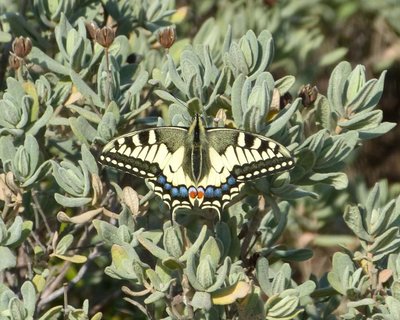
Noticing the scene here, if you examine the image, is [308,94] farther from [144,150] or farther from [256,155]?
[144,150]

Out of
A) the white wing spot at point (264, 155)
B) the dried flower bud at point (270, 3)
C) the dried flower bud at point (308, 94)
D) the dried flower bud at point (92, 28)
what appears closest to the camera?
the white wing spot at point (264, 155)

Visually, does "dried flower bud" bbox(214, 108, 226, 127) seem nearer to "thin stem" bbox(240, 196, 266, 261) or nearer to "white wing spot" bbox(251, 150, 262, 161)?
"white wing spot" bbox(251, 150, 262, 161)

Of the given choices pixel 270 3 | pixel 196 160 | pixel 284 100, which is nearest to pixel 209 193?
pixel 196 160

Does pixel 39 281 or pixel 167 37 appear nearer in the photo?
pixel 39 281

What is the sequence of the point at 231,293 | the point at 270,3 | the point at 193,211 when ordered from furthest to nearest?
the point at 270,3
the point at 193,211
the point at 231,293

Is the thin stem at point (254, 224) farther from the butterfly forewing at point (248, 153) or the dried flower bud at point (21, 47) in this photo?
the dried flower bud at point (21, 47)

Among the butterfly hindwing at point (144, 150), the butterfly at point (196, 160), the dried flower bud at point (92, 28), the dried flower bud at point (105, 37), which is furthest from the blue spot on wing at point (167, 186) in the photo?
the dried flower bud at point (92, 28)

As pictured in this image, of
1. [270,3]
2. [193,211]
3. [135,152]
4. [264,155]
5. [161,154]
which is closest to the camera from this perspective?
[264,155]
